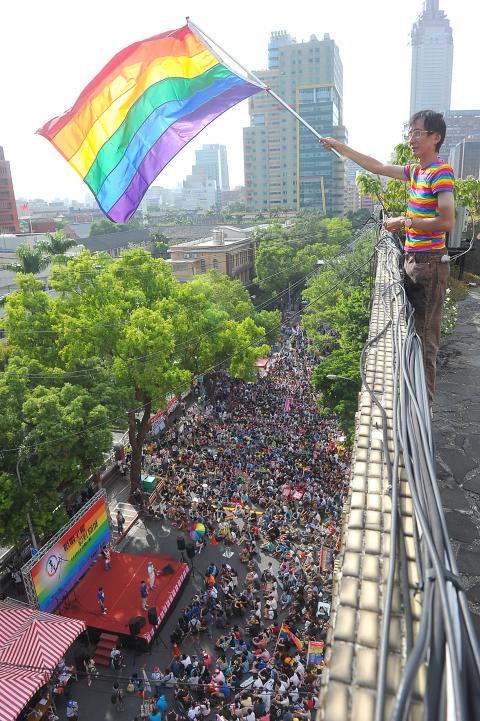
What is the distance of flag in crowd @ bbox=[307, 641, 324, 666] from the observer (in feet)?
40.2

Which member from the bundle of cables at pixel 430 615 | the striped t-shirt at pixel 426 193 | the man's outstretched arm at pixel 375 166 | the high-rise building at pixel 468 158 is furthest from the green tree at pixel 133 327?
the high-rise building at pixel 468 158

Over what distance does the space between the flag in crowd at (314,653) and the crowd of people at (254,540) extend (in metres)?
0.02

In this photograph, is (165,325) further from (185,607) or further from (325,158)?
(325,158)

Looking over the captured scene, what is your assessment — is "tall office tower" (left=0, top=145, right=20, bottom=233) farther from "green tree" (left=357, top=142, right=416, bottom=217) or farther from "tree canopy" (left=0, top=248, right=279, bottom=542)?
"green tree" (left=357, top=142, right=416, bottom=217)

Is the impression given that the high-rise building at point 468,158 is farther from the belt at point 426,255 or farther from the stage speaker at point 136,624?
the belt at point 426,255

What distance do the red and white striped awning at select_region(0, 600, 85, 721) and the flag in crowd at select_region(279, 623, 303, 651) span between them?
5.17 metres

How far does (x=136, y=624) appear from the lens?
44.5 ft

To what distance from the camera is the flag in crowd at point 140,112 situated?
918 cm

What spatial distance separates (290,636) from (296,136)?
123 metres

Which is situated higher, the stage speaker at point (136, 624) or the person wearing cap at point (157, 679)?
the stage speaker at point (136, 624)

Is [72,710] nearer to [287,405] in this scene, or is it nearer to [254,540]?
[254,540]

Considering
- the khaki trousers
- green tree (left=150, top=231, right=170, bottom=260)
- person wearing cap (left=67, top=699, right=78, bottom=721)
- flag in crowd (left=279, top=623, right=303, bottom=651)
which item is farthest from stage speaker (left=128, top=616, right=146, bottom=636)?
green tree (left=150, top=231, right=170, bottom=260)

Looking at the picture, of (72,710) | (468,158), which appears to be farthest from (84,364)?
(468,158)

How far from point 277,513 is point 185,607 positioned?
4.75 m
